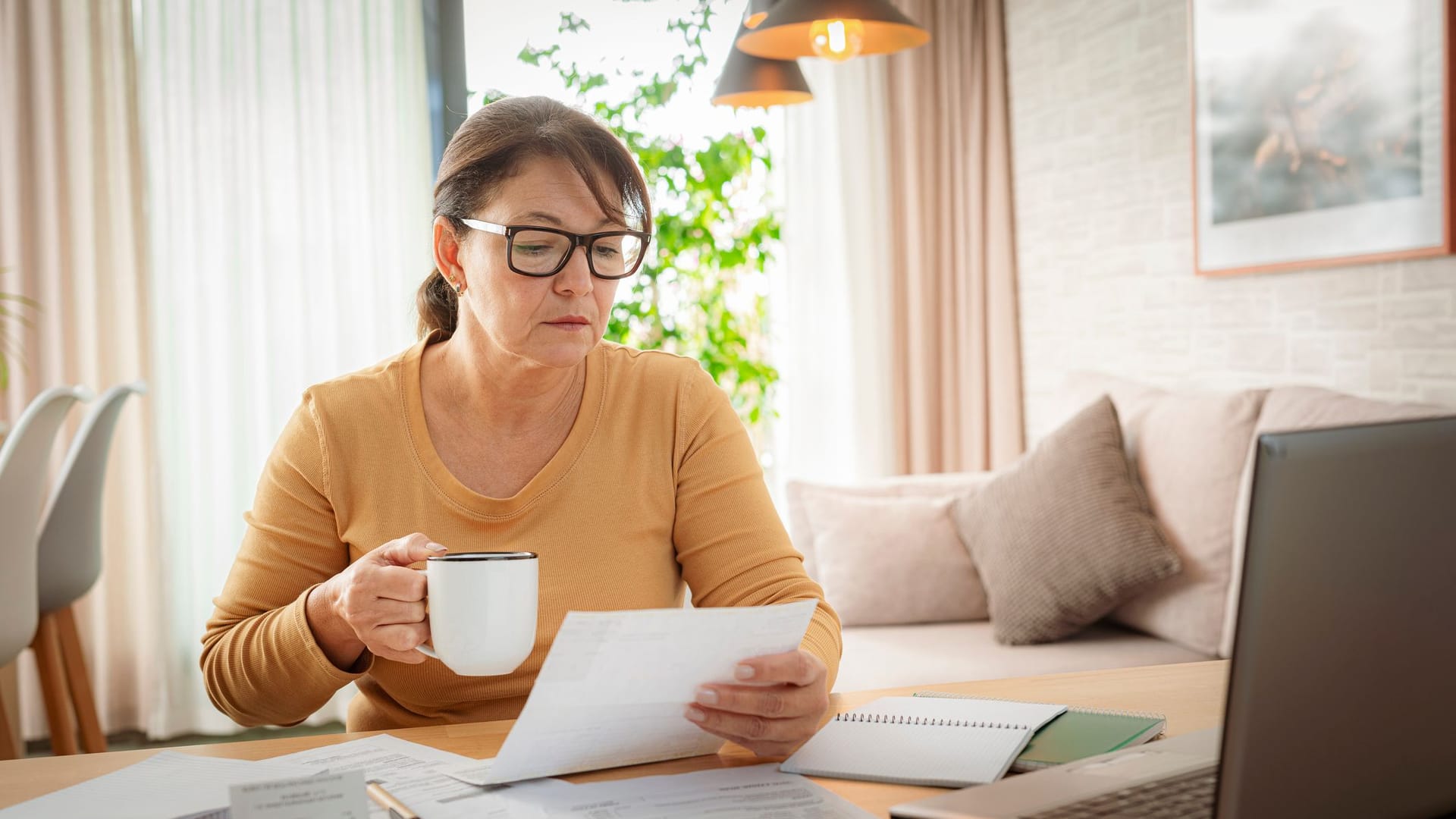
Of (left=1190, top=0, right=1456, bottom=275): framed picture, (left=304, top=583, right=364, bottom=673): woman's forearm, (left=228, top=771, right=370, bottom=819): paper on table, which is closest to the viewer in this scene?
(left=228, top=771, right=370, bottom=819): paper on table

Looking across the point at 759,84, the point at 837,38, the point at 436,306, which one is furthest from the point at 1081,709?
the point at 759,84

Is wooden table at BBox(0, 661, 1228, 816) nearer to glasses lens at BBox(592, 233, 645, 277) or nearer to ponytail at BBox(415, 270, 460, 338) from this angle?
glasses lens at BBox(592, 233, 645, 277)

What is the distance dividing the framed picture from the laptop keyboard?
2018 mm

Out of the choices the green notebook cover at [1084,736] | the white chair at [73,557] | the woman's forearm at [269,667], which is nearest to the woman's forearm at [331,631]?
the woman's forearm at [269,667]

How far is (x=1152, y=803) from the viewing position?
2.53 ft

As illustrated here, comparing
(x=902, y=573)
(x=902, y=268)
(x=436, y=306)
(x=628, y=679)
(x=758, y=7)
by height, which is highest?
(x=758, y=7)

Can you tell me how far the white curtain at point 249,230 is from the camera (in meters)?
3.53

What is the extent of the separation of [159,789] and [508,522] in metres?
0.51

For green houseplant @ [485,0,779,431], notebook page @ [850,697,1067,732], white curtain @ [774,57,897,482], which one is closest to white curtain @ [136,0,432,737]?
green houseplant @ [485,0,779,431]

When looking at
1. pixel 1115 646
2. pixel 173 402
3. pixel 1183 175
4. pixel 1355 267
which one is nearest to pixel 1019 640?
pixel 1115 646

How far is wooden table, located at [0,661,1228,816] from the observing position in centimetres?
92

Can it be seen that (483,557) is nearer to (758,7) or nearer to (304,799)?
(304,799)

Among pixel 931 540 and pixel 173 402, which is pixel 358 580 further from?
pixel 173 402

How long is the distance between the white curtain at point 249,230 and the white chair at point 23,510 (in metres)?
1.11
